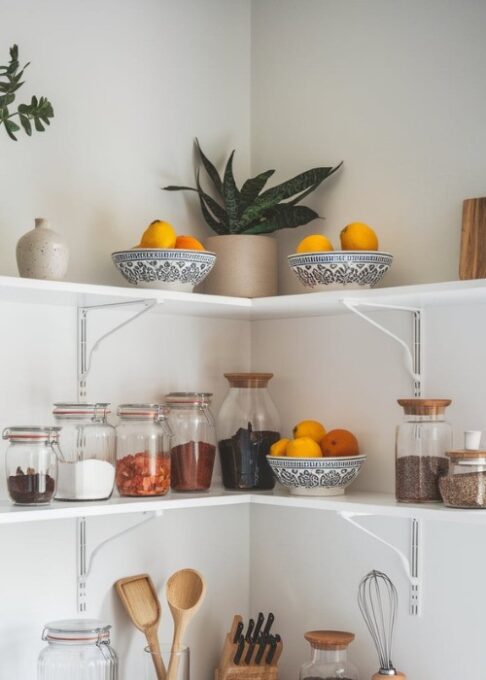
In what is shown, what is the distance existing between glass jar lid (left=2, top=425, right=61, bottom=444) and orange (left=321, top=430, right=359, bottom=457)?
602 millimetres

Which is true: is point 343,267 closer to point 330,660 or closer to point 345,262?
point 345,262

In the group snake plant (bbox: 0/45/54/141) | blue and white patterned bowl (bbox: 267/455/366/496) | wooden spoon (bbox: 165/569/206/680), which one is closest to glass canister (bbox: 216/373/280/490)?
blue and white patterned bowl (bbox: 267/455/366/496)

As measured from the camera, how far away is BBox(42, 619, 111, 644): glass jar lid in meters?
1.93

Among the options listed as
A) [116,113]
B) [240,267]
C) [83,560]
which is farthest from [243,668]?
[116,113]

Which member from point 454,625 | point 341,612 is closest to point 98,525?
point 341,612

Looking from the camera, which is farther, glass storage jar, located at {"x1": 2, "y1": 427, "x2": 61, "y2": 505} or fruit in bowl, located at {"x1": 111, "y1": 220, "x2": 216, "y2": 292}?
fruit in bowl, located at {"x1": 111, "y1": 220, "x2": 216, "y2": 292}

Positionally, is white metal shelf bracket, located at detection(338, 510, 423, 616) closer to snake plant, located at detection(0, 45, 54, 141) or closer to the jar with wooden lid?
the jar with wooden lid

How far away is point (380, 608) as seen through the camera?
2.16 metres

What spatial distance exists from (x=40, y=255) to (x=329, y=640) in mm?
999

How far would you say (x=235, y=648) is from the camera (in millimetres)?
2271

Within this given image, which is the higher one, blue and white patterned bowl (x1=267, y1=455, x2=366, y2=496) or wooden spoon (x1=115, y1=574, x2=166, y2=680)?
blue and white patterned bowl (x1=267, y1=455, x2=366, y2=496)

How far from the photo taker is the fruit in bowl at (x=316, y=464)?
205cm

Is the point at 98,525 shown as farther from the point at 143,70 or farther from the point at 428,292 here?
the point at 143,70

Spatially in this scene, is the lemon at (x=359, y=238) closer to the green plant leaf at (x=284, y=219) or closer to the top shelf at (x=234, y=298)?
the top shelf at (x=234, y=298)
